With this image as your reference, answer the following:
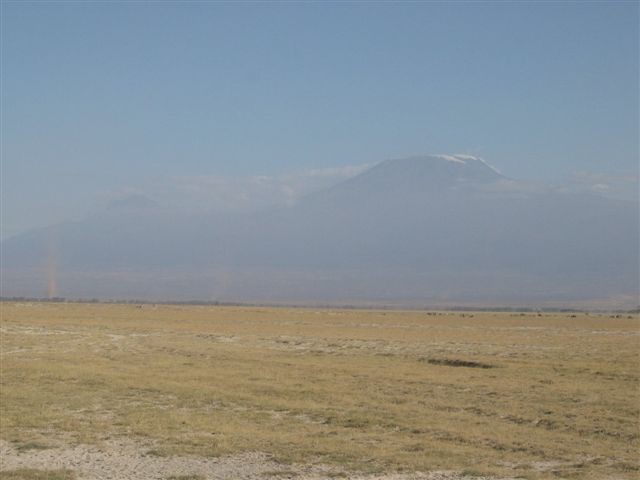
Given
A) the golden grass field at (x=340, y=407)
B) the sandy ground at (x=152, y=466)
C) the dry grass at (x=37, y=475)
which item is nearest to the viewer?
the dry grass at (x=37, y=475)

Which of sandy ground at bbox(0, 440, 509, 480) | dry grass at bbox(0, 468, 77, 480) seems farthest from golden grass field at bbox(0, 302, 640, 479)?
sandy ground at bbox(0, 440, 509, 480)

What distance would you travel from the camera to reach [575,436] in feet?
55.2

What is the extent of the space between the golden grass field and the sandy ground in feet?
0.74

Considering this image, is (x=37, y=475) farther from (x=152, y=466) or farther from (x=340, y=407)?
(x=340, y=407)

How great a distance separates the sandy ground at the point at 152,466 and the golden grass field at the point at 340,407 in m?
0.23

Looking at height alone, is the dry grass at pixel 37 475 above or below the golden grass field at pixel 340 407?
below

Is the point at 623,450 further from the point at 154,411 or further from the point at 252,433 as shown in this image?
the point at 154,411

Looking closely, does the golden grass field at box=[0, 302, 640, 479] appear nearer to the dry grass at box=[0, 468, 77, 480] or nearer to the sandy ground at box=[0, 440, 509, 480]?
the dry grass at box=[0, 468, 77, 480]

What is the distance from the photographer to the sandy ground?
12.8 metres

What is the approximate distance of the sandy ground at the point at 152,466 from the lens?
1278 centimetres

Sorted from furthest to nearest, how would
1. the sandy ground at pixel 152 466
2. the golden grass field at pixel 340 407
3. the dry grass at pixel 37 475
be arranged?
1. the golden grass field at pixel 340 407
2. the sandy ground at pixel 152 466
3. the dry grass at pixel 37 475

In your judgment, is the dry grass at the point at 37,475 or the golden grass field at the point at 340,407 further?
→ the golden grass field at the point at 340,407

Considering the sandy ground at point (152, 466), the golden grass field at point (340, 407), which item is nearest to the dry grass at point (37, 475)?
the golden grass field at point (340, 407)

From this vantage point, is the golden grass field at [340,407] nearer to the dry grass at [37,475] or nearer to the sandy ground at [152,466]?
the dry grass at [37,475]
